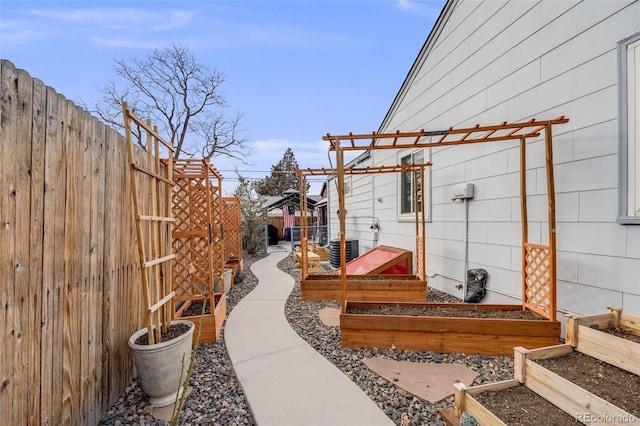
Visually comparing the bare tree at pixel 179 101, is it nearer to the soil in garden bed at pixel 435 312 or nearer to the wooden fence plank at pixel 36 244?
the wooden fence plank at pixel 36 244

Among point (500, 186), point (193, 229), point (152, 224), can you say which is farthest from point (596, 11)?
point (193, 229)

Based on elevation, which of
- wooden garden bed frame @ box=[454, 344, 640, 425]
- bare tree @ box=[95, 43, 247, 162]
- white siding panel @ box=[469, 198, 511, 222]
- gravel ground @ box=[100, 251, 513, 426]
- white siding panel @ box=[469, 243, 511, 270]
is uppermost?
bare tree @ box=[95, 43, 247, 162]

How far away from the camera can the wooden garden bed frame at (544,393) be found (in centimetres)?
160

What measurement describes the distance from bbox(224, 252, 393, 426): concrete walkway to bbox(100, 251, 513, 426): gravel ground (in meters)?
0.09

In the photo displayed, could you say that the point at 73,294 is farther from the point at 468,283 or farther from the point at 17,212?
the point at 468,283

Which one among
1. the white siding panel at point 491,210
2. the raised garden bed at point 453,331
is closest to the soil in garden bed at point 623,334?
the raised garden bed at point 453,331

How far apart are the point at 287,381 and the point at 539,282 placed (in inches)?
116

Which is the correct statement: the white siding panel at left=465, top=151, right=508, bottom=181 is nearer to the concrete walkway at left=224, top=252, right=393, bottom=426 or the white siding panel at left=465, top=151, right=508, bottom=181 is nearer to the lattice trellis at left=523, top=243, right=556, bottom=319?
the lattice trellis at left=523, top=243, right=556, bottom=319

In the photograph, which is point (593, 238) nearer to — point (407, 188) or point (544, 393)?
point (544, 393)

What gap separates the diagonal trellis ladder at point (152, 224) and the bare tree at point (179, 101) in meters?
12.0

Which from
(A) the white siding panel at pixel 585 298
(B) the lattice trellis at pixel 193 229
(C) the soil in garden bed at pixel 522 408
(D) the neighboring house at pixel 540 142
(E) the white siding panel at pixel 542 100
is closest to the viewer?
(C) the soil in garden bed at pixel 522 408

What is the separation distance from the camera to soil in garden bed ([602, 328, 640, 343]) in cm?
215

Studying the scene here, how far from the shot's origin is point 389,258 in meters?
5.98

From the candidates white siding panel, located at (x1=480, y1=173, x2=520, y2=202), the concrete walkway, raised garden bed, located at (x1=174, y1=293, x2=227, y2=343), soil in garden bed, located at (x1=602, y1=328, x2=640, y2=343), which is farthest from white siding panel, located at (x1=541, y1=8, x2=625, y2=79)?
raised garden bed, located at (x1=174, y1=293, x2=227, y2=343)
